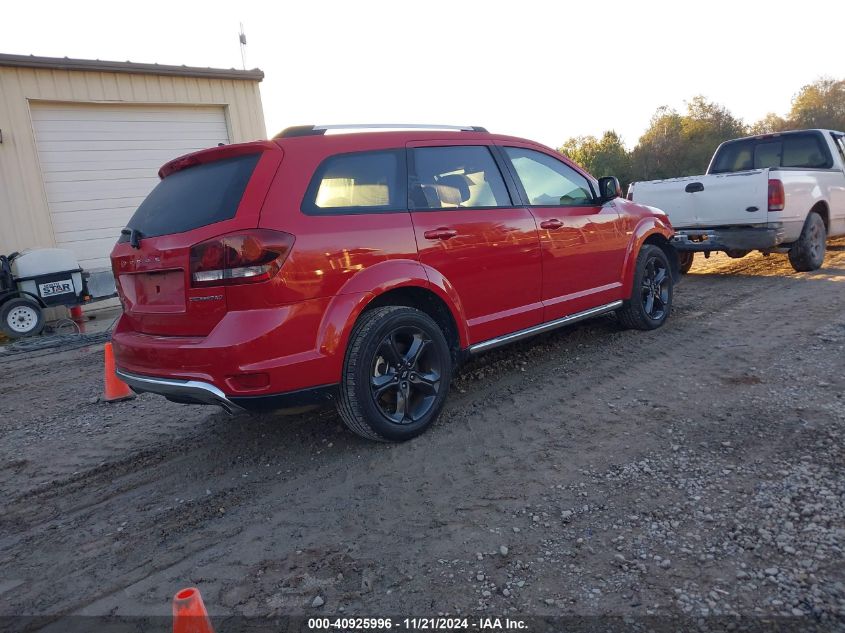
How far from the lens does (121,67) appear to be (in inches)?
407

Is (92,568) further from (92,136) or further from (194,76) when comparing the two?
(194,76)

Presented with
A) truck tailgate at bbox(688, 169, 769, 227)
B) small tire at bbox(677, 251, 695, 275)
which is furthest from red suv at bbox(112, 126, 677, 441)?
small tire at bbox(677, 251, 695, 275)

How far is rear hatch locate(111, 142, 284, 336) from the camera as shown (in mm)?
3078

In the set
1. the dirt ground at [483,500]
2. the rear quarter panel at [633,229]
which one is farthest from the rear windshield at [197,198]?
the rear quarter panel at [633,229]

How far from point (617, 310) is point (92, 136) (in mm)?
9496

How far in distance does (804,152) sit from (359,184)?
849 cm

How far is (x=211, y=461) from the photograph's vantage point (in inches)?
147

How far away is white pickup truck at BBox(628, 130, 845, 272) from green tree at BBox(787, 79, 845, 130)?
32.3 meters

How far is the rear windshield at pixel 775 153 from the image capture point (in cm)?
903

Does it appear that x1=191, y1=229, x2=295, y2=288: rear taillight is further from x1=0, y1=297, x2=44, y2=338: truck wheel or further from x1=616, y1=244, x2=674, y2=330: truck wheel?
x1=0, y1=297, x2=44, y2=338: truck wheel

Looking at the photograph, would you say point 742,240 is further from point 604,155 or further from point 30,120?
point 604,155

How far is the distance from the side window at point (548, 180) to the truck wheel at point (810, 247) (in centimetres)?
464

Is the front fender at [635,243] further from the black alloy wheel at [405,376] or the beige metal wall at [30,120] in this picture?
the beige metal wall at [30,120]

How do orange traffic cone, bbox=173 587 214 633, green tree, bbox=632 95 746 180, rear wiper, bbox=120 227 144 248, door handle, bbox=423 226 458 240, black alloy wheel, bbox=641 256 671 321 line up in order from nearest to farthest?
1. orange traffic cone, bbox=173 587 214 633
2. rear wiper, bbox=120 227 144 248
3. door handle, bbox=423 226 458 240
4. black alloy wheel, bbox=641 256 671 321
5. green tree, bbox=632 95 746 180
